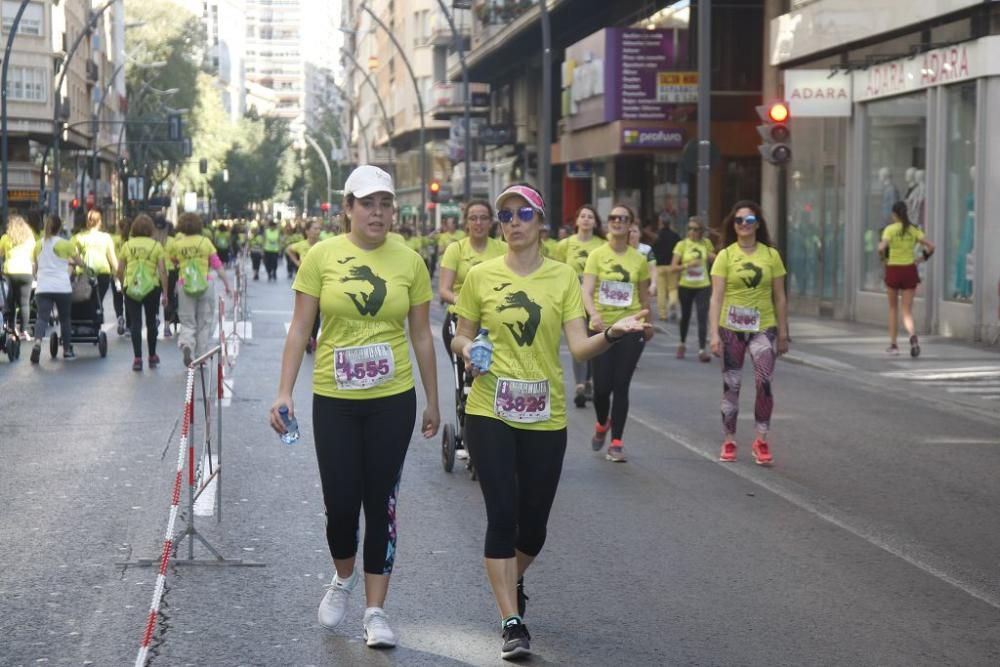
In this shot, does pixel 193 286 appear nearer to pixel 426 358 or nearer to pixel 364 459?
pixel 426 358

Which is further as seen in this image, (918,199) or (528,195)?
(918,199)

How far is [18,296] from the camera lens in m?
21.5

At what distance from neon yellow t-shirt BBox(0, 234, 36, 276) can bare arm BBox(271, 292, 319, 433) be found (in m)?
15.0

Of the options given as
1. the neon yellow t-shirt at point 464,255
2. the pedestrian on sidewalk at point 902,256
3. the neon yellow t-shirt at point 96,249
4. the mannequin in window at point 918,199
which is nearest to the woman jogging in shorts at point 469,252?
the neon yellow t-shirt at point 464,255

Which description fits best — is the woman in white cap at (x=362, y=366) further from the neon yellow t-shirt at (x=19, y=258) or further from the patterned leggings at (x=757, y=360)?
the neon yellow t-shirt at (x=19, y=258)

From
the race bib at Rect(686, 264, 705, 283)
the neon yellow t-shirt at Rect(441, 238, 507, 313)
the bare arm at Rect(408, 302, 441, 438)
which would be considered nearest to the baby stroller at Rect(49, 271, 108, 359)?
the race bib at Rect(686, 264, 705, 283)

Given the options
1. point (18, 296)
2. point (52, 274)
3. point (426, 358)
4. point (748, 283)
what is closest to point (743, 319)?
point (748, 283)

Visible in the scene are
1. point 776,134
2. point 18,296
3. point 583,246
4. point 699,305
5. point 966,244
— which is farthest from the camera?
point 966,244

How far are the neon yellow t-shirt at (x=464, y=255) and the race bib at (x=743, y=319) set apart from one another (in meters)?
1.57

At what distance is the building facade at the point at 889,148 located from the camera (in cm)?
2352

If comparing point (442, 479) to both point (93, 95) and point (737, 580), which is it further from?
point (93, 95)

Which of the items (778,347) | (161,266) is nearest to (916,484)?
(778,347)

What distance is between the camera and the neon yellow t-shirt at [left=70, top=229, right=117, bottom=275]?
22578 mm

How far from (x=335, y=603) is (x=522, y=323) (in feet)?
4.20
